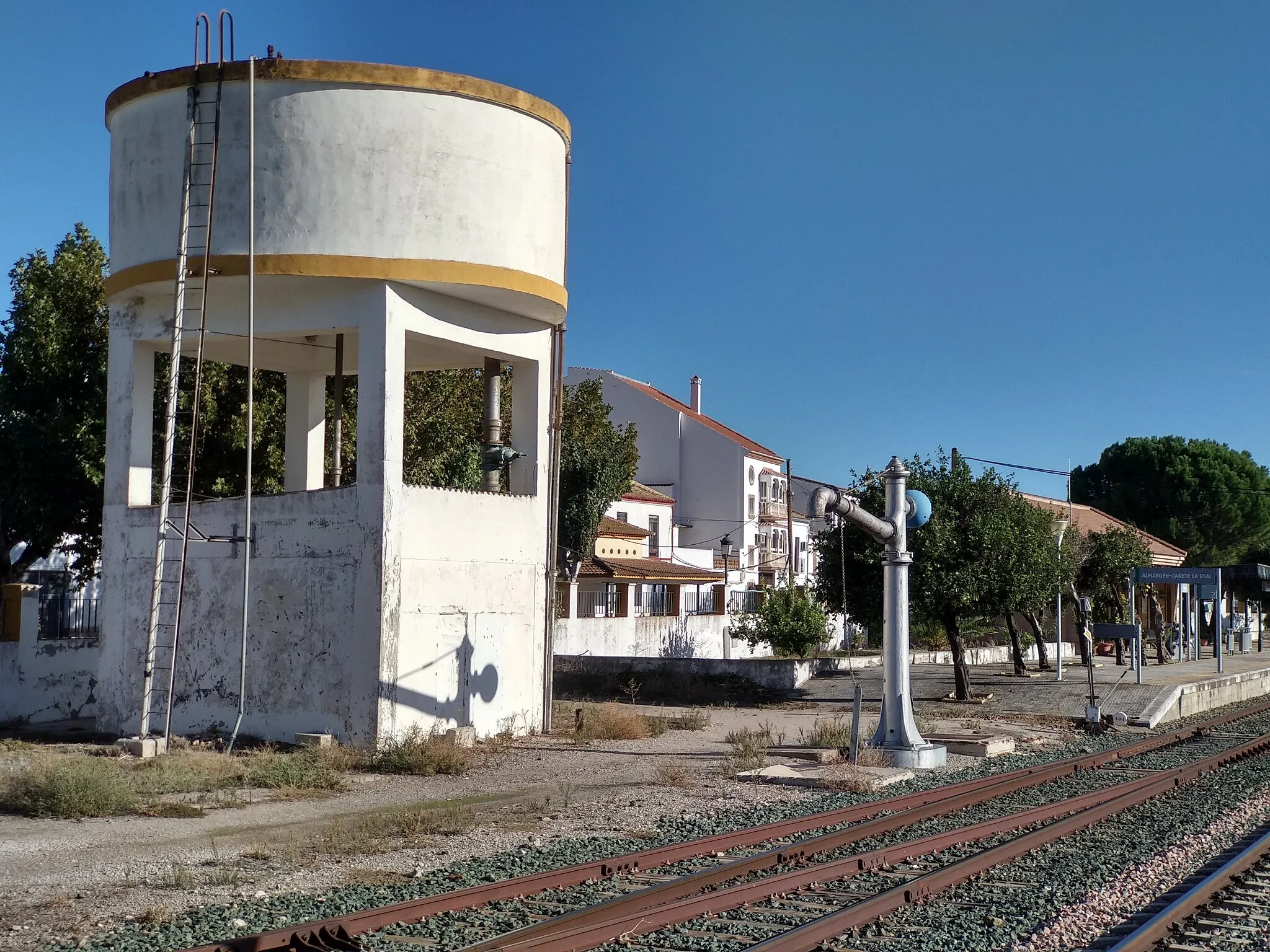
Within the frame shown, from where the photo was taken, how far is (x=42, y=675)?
20922 millimetres

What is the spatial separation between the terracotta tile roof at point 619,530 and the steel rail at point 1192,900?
37.5 m

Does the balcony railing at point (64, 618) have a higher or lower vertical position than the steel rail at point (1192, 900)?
higher

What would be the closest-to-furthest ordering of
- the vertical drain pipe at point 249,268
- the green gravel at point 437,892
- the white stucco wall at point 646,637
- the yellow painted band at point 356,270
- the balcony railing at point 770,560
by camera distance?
the green gravel at point 437,892 → the vertical drain pipe at point 249,268 → the yellow painted band at point 356,270 → the white stucco wall at point 646,637 → the balcony railing at point 770,560

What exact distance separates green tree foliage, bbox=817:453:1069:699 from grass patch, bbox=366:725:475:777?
11065 millimetres

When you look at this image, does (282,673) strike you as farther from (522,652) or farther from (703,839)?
(703,839)

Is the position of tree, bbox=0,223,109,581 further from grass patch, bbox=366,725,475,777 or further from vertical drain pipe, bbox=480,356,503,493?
grass patch, bbox=366,725,475,777

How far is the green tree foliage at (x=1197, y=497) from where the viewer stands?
67.8 meters

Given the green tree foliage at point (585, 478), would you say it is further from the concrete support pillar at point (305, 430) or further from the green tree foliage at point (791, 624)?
the concrete support pillar at point (305, 430)

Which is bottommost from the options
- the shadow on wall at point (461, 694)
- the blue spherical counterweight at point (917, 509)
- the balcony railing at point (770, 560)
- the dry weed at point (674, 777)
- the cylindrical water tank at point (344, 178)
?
the dry weed at point (674, 777)

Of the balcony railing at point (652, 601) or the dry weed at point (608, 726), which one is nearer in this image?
the dry weed at point (608, 726)

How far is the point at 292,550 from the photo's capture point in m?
18.1

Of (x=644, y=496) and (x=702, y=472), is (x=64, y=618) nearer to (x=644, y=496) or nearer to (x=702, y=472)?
(x=644, y=496)

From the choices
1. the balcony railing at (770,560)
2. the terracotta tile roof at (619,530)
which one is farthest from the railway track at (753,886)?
the balcony railing at (770,560)

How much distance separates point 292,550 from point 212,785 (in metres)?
4.55
